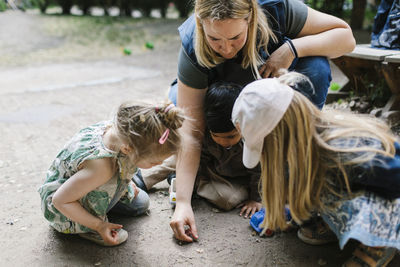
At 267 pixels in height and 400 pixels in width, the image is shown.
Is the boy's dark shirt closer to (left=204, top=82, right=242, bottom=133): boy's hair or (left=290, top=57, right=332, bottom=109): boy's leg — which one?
(left=204, top=82, right=242, bottom=133): boy's hair

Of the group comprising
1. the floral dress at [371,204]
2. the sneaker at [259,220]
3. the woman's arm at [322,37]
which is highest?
the woman's arm at [322,37]

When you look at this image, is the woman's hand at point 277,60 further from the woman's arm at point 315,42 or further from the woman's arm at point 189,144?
the woman's arm at point 189,144

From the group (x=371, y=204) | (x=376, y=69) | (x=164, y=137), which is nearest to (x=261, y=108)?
(x=164, y=137)

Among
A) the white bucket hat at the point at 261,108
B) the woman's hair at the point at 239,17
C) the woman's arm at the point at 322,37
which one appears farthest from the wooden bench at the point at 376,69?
the white bucket hat at the point at 261,108

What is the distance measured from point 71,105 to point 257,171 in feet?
7.97

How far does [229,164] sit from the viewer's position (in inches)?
84.0

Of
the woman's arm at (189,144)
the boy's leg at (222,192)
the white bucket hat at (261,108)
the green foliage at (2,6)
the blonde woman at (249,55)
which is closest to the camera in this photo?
the white bucket hat at (261,108)

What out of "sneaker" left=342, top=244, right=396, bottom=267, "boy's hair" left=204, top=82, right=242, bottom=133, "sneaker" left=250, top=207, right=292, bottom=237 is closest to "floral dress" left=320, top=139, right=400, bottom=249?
"sneaker" left=342, top=244, right=396, bottom=267

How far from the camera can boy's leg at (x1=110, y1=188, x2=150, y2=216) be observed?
1983mm

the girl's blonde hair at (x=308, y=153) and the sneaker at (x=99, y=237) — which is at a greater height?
the girl's blonde hair at (x=308, y=153)

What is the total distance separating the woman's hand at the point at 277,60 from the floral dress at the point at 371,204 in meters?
0.65

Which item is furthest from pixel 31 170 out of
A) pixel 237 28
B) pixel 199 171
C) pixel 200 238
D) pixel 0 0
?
pixel 0 0

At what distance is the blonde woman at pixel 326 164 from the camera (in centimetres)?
134

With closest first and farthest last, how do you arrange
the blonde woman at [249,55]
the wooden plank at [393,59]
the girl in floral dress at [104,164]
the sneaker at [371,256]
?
the sneaker at [371,256], the girl in floral dress at [104,164], the blonde woman at [249,55], the wooden plank at [393,59]
